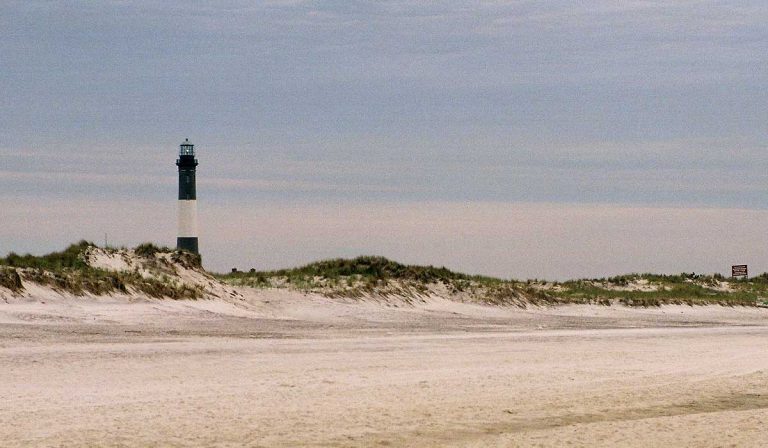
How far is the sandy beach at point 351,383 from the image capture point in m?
11.4

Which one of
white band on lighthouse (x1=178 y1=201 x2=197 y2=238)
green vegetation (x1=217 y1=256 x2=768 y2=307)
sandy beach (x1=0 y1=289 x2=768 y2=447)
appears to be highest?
white band on lighthouse (x1=178 y1=201 x2=197 y2=238)

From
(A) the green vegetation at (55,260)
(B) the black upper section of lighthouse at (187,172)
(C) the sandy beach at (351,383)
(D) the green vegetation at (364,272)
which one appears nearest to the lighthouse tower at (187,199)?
(B) the black upper section of lighthouse at (187,172)

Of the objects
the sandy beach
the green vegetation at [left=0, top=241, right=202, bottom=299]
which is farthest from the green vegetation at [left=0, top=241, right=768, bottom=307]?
the sandy beach

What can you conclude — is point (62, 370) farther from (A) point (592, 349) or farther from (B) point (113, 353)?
(A) point (592, 349)

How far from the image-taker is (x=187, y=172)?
55344mm

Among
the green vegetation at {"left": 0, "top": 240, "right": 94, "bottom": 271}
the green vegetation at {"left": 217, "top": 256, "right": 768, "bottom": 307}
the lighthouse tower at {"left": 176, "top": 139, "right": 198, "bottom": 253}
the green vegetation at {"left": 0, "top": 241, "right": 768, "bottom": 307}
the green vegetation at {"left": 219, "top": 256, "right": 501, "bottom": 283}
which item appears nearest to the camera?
the green vegetation at {"left": 0, "top": 241, "right": 768, "bottom": 307}

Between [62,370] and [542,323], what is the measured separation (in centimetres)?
1835

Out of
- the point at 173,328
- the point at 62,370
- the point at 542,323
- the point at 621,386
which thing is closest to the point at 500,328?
the point at 542,323

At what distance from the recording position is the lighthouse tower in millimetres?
52675

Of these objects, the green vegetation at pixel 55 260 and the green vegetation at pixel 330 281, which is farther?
the green vegetation at pixel 55 260

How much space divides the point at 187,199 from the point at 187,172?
1737 millimetres

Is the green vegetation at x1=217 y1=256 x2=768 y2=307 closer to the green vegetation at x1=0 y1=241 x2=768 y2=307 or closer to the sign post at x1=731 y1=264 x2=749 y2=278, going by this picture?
the green vegetation at x1=0 y1=241 x2=768 y2=307

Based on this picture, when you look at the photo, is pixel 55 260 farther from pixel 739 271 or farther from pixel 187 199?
pixel 739 271

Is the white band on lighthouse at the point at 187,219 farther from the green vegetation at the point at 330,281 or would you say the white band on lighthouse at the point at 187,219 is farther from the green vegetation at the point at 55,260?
the green vegetation at the point at 55,260
